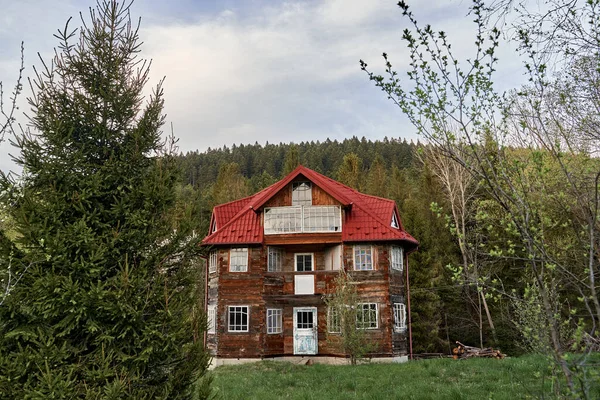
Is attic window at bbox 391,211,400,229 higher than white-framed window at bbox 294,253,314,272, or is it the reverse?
attic window at bbox 391,211,400,229

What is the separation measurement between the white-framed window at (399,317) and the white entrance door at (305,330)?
169 inches

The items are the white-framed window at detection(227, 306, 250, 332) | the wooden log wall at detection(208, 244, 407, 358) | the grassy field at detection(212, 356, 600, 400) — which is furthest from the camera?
the white-framed window at detection(227, 306, 250, 332)

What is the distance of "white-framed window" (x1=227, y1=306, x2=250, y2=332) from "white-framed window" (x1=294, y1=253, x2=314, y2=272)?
364cm

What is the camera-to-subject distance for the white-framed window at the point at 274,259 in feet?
86.0

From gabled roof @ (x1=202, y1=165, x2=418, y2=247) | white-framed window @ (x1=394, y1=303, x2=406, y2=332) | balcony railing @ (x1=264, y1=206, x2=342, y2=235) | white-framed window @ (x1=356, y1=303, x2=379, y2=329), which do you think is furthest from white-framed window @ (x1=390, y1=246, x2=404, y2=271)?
balcony railing @ (x1=264, y1=206, x2=342, y2=235)

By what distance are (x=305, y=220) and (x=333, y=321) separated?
211 inches

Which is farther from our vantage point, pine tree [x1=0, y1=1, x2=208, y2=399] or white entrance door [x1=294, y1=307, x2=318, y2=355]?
white entrance door [x1=294, y1=307, x2=318, y2=355]

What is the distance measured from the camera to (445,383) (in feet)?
45.1

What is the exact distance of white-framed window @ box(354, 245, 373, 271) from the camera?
25.7 metres

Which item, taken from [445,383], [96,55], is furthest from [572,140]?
[96,55]

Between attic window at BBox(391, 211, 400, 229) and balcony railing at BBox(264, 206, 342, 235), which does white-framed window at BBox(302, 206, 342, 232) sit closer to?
balcony railing at BBox(264, 206, 342, 235)

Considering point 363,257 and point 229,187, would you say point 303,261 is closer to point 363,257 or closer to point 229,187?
point 363,257

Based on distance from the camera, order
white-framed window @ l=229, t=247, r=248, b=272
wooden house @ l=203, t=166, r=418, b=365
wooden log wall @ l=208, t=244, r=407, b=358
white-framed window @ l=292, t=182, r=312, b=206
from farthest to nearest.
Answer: white-framed window @ l=229, t=247, r=248, b=272
white-framed window @ l=292, t=182, r=312, b=206
wooden house @ l=203, t=166, r=418, b=365
wooden log wall @ l=208, t=244, r=407, b=358

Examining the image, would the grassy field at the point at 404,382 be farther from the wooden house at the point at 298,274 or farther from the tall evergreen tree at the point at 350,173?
the tall evergreen tree at the point at 350,173
